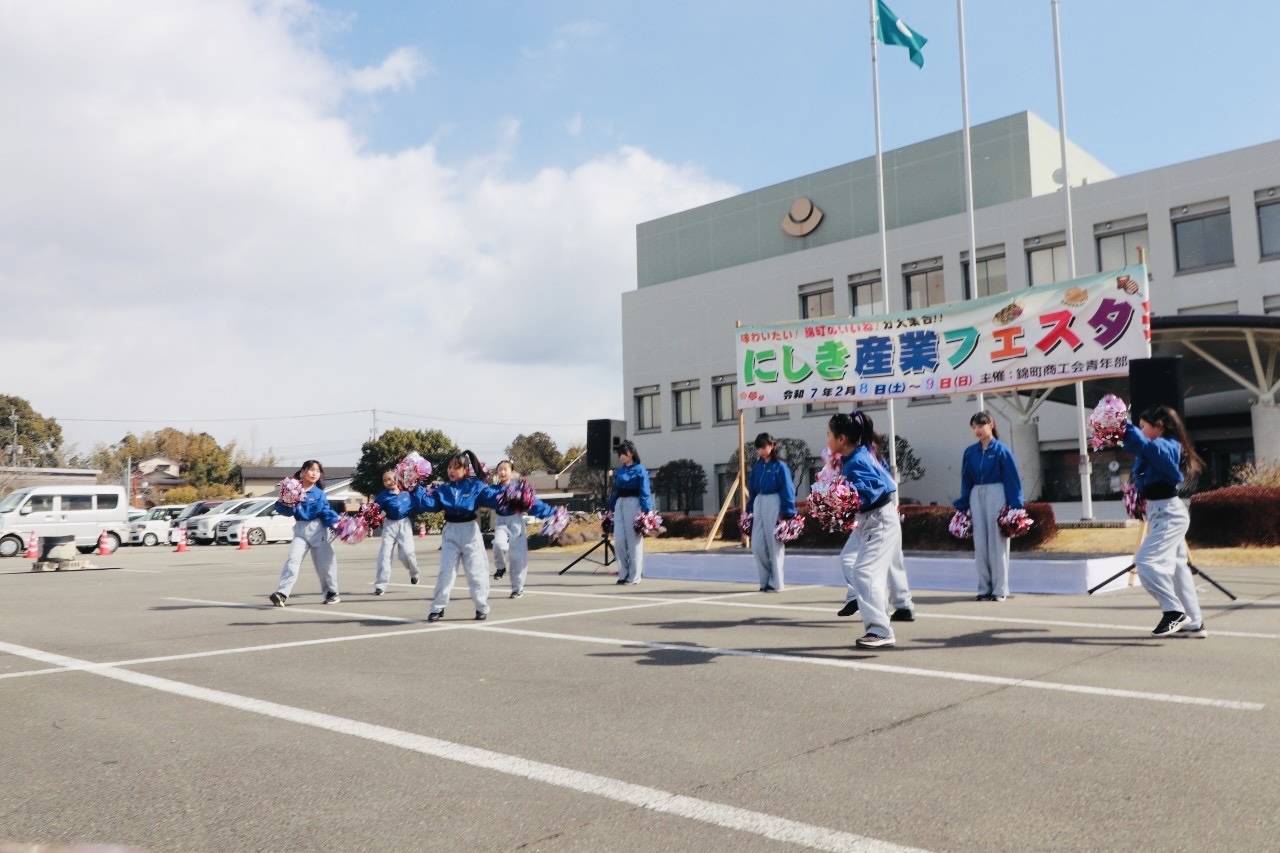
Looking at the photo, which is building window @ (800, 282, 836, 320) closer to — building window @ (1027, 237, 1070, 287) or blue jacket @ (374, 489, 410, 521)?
building window @ (1027, 237, 1070, 287)

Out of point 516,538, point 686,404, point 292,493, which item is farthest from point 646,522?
point 686,404

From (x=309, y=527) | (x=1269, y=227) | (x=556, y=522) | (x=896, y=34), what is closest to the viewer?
(x=309, y=527)

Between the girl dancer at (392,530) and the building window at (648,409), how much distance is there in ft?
99.0

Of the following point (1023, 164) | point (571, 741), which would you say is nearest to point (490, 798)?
point (571, 741)

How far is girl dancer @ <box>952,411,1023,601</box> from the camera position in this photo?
10.7 m

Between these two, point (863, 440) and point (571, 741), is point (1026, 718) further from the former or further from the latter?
point (863, 440)

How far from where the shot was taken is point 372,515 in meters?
13.0

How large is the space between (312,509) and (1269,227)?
29.1 metres

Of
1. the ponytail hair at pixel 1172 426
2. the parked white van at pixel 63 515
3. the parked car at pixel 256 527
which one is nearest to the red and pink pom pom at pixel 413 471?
the ponytail hair at pixel 1172 426

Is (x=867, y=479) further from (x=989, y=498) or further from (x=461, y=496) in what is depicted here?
(x=461, y=496)

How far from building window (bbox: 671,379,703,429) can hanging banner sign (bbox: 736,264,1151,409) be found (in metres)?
23.9

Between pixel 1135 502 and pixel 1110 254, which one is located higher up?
pixel 1110 254

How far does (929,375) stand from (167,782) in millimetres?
14896

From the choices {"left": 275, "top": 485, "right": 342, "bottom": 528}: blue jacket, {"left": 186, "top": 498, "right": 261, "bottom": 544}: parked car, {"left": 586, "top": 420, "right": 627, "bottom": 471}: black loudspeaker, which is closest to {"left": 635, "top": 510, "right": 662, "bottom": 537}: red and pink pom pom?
{"left": 275, "top": 485, "right": 342, "bottom": 528}: blue jacket
